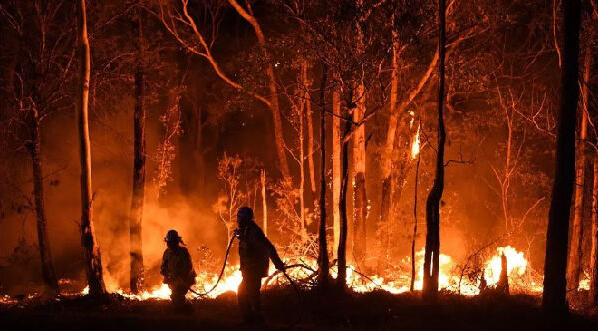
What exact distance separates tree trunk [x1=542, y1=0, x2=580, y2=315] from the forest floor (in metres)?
0.62

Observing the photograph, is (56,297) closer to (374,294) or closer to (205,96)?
(374,294)

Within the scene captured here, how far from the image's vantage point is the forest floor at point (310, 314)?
9750 mm

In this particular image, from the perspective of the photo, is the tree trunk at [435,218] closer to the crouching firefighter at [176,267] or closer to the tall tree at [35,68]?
the crouching firefighter at [176,267]

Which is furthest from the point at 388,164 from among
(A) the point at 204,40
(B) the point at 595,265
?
(A) the point at 204,40

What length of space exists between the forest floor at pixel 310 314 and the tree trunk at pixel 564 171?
Result: 2.05ft

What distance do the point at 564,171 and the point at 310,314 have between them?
562 cm

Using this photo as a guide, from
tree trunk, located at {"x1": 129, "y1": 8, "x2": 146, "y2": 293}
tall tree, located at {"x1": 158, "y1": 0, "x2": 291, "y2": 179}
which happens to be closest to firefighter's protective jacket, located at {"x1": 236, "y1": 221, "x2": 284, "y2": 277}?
tree trunk, located at {"x1": 129, "y1": 8, "x2": 146, "y2": 293}

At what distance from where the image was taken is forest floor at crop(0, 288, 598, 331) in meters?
9.75

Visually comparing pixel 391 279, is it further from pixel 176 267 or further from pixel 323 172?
pixel 176 267

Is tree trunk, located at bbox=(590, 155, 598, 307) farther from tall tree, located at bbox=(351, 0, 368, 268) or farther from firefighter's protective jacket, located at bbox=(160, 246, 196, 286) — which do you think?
firefighter's protective jacket, located at bbox=(160, 246, 196, 286)

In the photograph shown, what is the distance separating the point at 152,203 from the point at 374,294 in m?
13.7

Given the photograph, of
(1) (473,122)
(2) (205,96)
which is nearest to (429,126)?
(1) (473,122)

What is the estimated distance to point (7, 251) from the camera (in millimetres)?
21984

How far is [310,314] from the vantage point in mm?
11383
